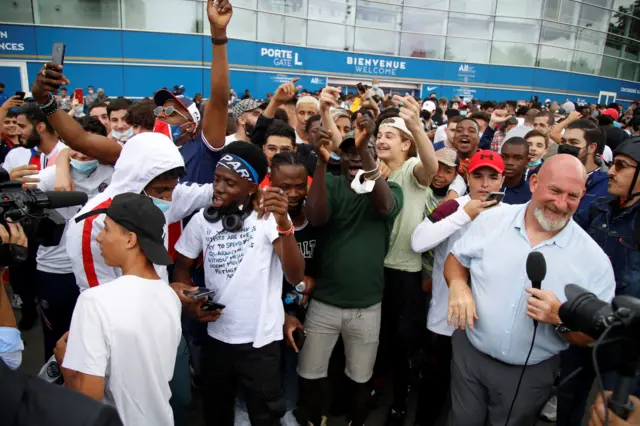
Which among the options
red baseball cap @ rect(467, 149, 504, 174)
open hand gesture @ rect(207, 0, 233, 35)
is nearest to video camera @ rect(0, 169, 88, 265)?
open hand gesture @ rect(207, 0, 233, 35)

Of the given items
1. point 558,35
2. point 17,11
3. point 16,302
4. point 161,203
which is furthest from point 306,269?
point 558,35

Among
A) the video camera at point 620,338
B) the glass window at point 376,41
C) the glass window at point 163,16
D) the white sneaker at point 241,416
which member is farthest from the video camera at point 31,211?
the glass window at point 376,41

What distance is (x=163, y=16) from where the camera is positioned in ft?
60.0

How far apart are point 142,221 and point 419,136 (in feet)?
6.16

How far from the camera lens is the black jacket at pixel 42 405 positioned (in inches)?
35.4

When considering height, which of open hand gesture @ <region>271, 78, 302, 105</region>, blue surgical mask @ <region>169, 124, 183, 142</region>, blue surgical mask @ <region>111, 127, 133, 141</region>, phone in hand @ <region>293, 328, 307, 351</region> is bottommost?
phone in hand @ <region>293, 328, 307, 351</region>

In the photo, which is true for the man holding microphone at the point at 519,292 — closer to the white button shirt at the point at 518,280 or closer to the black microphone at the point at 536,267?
the white button shirt at the point at 518,280

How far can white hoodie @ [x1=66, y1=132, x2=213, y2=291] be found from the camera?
2051mm

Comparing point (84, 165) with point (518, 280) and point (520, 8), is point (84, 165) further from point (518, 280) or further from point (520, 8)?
point (520, 8)

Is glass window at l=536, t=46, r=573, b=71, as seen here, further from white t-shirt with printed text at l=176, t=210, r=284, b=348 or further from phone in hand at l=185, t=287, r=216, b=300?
phone in hand at l=185, t=287, r=216, b=300

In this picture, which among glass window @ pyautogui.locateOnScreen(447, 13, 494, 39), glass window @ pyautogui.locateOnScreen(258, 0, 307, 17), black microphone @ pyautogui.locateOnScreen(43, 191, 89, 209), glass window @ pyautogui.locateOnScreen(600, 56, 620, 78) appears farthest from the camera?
glass window @ pyautogui.locateOnScreen(600, 56, 620, 78)

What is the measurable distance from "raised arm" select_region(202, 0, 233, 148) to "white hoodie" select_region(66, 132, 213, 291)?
1.77ft

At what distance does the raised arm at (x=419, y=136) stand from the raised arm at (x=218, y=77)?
1.14m

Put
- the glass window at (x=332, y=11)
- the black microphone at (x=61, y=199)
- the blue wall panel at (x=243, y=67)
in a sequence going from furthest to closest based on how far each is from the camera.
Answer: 1. the glass window at (x=332, y=11)
2. the blue wall panel at (x=243, y=67)
3. the black microphone at (x=61, y=199)
